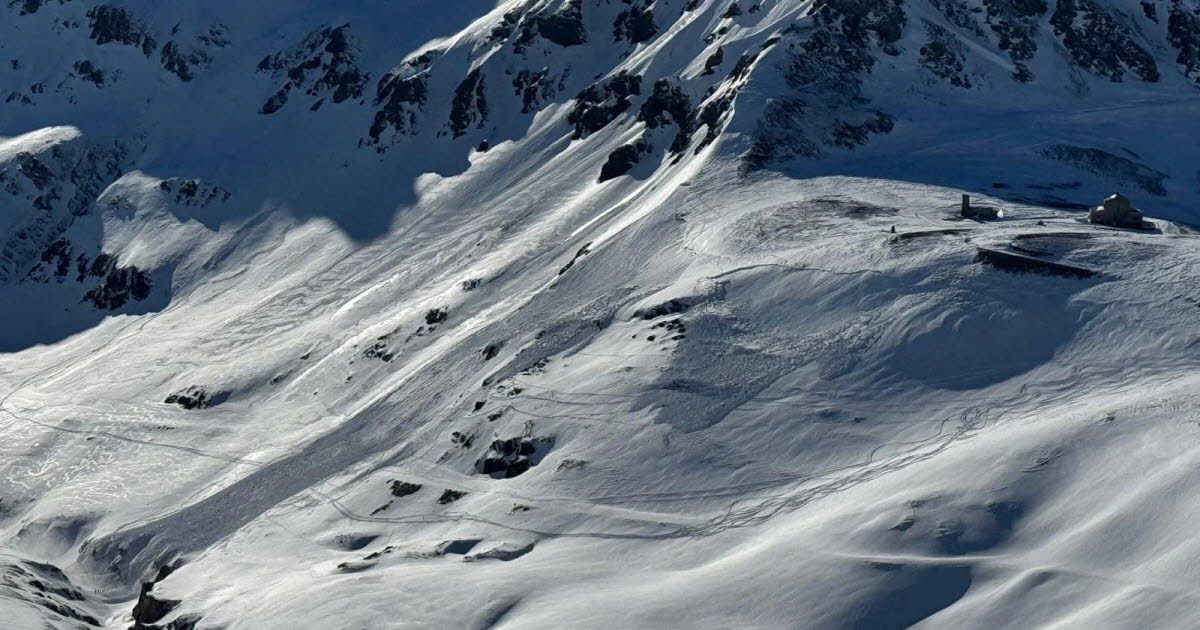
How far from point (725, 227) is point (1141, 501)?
1322 inches

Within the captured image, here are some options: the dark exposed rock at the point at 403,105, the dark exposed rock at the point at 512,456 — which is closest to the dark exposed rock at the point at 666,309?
the dark exposed rock at the point at 512,456

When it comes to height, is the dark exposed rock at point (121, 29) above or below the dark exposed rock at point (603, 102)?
above

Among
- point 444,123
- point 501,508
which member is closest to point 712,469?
point 501,508

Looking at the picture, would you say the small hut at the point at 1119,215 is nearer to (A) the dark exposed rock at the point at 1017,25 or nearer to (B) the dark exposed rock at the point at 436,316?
(A) the dark exposed rock at the point at 1017,25

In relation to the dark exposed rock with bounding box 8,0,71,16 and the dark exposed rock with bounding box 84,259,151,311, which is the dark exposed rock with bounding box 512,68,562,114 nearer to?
the dark exposed rock with bounding box 84,259,151,311

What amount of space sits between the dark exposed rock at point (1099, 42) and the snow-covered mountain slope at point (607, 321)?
0.23 m

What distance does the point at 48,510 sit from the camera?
2820 inches

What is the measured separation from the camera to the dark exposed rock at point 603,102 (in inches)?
3718

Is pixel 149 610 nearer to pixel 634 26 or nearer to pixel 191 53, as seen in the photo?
pixel 634 26

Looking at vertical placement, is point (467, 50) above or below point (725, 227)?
above

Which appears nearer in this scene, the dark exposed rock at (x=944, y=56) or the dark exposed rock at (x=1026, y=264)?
the dark exposed rock at (x=1026, y=264)

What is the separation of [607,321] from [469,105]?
48367 mm

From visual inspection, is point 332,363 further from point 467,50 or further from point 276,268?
point 467,50

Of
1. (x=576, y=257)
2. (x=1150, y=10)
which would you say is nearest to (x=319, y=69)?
(x=576, y=257)
